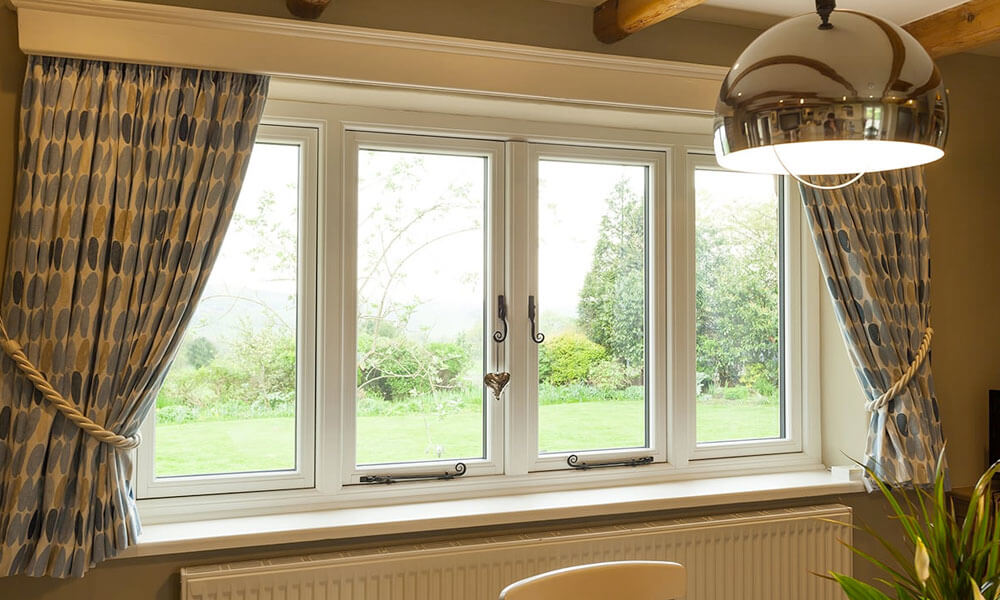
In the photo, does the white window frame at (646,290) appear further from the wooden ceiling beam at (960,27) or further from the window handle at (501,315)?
the wooden ceiling beam at (960,27)

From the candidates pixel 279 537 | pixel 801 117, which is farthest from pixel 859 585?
pixel 279 537

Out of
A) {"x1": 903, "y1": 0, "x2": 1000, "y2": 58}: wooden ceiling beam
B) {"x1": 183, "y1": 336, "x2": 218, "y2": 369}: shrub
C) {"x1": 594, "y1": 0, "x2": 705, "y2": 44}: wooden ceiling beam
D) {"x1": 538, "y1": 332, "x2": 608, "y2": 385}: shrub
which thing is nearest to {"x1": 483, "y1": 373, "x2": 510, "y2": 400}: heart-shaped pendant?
{"x1": 538, "y1": 332, "x2": 608, "y2": 385}: shrub

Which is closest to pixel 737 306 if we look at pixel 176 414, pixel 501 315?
pixel 501 315

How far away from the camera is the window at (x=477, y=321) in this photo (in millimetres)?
2703

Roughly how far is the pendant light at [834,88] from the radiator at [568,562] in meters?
1.49

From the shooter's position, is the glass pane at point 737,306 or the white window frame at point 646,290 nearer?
the white window frame at point 646,290

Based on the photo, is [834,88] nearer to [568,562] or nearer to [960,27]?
[568,562]

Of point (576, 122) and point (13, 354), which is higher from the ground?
point (576, 122)

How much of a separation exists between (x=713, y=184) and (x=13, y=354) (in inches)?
95.0

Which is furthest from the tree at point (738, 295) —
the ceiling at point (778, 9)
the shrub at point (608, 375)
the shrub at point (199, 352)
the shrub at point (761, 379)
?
the shrub at point (199, 352)

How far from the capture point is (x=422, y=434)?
2.90 m

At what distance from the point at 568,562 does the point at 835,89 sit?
1.96m

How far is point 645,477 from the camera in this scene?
122 inches

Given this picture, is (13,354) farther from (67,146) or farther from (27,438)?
(67,146)
